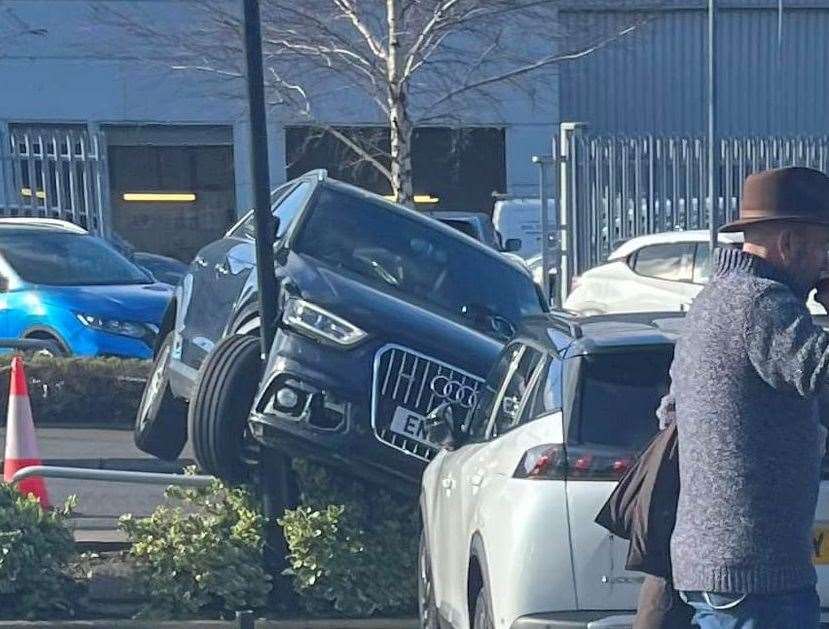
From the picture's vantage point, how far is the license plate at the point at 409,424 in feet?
21.6

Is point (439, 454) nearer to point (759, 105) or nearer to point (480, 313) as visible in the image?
point (480, 313)

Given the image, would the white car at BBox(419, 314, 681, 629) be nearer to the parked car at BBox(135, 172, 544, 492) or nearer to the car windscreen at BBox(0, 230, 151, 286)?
the parked car at BBox(135, 172, 544, 492)

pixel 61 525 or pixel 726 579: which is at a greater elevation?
pixel 726 579

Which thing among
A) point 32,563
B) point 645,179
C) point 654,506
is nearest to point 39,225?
point 645,179

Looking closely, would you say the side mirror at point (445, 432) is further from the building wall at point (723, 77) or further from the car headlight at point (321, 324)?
the building wall at point (723, 77)

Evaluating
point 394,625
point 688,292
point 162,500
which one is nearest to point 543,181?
point 688,292

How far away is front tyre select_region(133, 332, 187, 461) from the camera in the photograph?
8.31 meters

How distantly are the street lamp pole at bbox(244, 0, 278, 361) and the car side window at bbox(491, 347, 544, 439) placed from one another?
1589 mm

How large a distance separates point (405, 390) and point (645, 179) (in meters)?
12.0

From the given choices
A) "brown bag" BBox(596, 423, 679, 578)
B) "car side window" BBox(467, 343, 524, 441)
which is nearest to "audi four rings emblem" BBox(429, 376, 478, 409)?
"car side window" BBox(467, 343, 524, 441)

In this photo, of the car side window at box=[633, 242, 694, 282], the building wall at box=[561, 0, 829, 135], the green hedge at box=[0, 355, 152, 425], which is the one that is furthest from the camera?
the building wall at box=[561, 0, 829, 135]

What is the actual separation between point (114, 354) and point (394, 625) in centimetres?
660

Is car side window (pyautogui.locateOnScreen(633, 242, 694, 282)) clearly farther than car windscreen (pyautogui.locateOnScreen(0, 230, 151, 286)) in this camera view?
Yes

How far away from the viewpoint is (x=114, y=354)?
1269 centimetres
